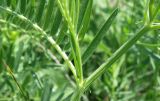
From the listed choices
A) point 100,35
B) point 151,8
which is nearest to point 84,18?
point 100,35

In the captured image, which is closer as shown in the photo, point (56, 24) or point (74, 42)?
point (74, 42)

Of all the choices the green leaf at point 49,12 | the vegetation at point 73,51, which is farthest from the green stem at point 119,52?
the green leaf at point 49,12

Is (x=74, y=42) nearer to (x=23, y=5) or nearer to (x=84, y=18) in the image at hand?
(x=84, y=18)

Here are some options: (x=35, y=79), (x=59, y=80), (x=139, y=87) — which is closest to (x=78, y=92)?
(x=35, y=79)

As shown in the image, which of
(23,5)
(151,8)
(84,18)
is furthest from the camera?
(23,5)

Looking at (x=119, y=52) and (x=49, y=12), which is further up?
(x=49, y=12)

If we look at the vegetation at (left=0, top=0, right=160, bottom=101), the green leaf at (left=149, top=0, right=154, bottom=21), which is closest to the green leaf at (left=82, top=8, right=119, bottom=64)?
the vegetation at (left=0, top=0, right=160, bottom=101)

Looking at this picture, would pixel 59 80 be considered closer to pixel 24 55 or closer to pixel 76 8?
pixel 24 55

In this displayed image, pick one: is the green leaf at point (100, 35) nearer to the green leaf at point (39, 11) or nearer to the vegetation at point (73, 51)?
the vegetation at point (73, 51)
